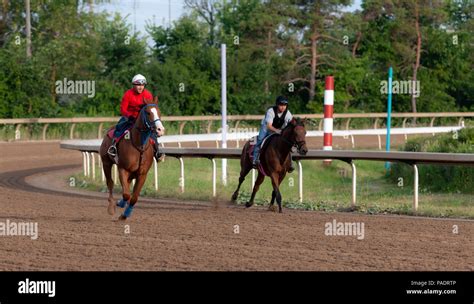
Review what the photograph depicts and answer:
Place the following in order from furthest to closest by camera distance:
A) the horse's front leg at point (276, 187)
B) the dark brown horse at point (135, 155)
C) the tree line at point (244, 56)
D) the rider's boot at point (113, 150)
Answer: the tree line at point (244, 56), the horse's front leg at point (276, 187), the rider's boot at point (113, 150), the dark brown horse at point (135, 155)

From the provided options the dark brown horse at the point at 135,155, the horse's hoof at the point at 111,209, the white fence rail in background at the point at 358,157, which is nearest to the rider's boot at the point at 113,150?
the dark brown horse at the point at 135,155

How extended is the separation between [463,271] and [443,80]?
45.2m

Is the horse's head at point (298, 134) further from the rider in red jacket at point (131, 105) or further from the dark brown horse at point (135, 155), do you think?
the dark brown horse at point (135, 155)

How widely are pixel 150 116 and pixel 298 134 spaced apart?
257 centimetres

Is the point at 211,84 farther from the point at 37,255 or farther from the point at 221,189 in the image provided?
the point at 37,255

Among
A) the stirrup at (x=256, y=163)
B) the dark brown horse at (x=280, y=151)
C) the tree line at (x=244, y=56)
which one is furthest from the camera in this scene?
the tree line at (x=244, y=56)

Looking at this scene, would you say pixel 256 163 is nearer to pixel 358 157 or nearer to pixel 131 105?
pixel 358 157

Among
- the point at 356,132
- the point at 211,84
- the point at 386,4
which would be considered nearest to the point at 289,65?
the point at 211,84

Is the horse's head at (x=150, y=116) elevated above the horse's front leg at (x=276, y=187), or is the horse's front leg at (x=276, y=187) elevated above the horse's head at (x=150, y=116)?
the horse's head at (x=150, y=116)

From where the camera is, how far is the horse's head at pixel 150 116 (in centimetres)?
1319

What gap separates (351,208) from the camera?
15.7 metres

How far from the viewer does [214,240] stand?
38.4 feet

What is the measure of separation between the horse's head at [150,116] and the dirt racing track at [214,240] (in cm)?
127

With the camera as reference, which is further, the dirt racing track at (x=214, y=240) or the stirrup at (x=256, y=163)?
the stirrup at (x=256, y=163)
